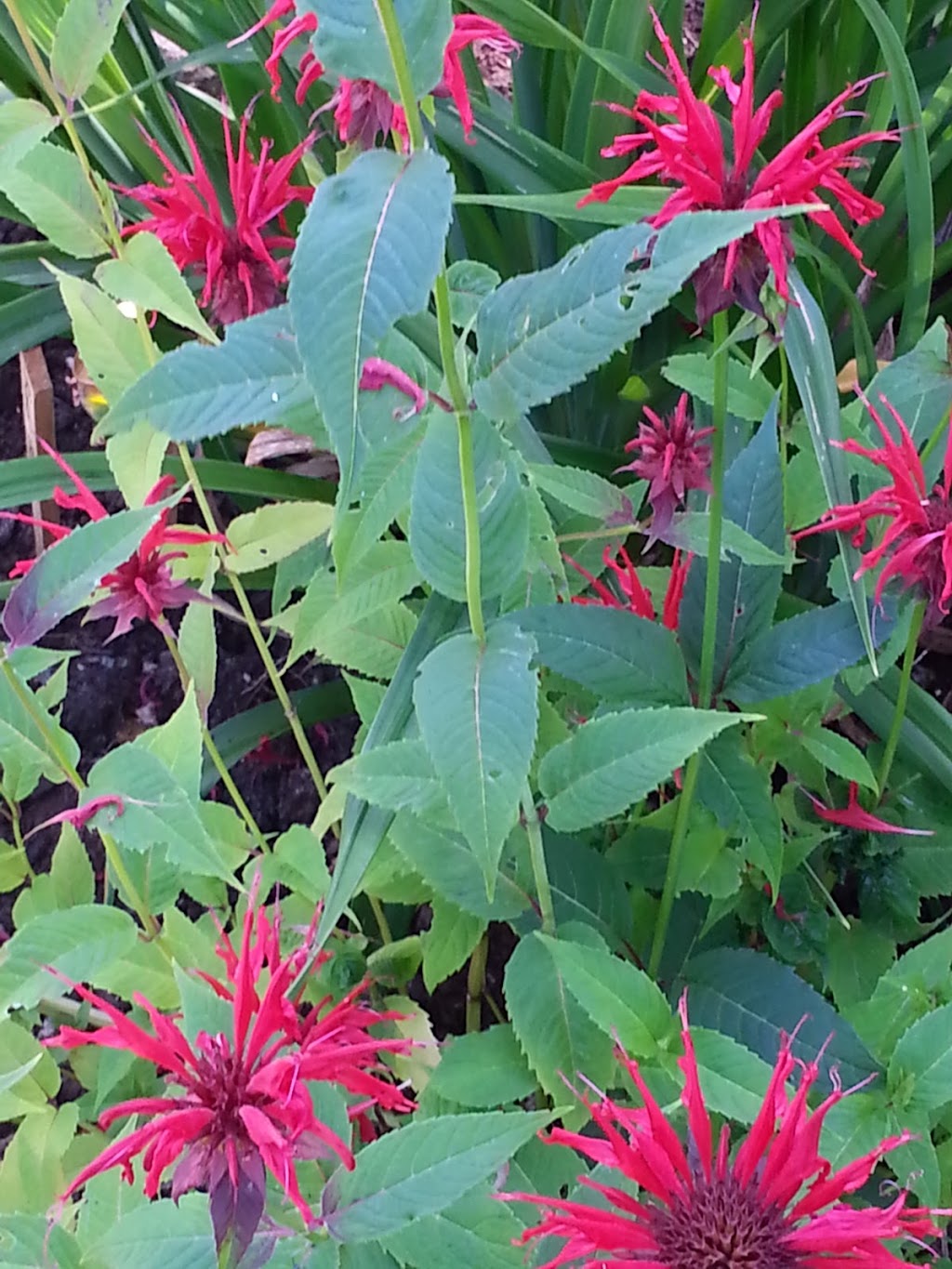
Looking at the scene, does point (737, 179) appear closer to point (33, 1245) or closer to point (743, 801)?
point (743, 801)

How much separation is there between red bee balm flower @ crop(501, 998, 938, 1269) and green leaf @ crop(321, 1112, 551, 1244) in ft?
0.07

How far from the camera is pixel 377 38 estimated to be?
0.95 feet

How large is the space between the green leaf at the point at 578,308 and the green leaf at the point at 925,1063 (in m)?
0.35

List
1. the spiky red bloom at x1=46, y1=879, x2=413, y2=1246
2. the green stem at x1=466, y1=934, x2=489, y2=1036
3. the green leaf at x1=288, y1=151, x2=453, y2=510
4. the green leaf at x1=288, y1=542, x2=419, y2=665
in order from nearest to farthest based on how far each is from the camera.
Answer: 1. the green leaf at x1=288, y1=151, x2=453, y2=510
2. the spiky red bloom at x1=46, y1=879, x2=413, y2=1246
3. the green leaf at x1=288, y1=542, x2=419, y2=665
4. the green stem at x1=466, y1=934, x2=489, y2=1036

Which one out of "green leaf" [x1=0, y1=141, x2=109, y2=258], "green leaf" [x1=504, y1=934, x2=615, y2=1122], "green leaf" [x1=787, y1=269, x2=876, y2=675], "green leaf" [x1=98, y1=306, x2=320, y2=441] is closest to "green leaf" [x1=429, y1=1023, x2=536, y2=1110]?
"green leaf" [x1=504, y1=934, x2=615, y2=1122]

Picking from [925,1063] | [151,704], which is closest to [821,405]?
[925,1063]

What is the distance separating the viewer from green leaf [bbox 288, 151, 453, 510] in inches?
9.4

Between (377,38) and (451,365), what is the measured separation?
9cm

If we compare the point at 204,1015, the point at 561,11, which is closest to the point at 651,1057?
the point at 204,1015

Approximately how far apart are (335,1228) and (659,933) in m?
0.26

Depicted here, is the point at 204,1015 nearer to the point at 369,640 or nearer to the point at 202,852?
the point at 202,852

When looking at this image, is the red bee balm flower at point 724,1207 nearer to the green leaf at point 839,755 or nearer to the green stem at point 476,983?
the green leaf at point 839,755

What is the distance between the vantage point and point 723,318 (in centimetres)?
43

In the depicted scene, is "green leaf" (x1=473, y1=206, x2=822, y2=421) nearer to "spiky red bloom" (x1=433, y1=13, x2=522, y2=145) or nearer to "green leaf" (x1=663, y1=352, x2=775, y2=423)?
"spiky red bloom" (x1=433, y1=13, x2=522, y2=145)
